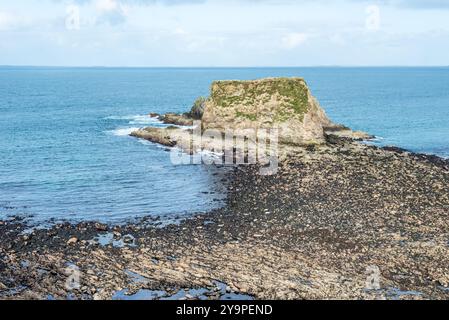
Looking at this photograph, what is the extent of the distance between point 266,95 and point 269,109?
2.55 metres

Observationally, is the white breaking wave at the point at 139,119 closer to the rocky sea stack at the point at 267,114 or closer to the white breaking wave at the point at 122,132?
the white breaking wave at the point at 122,132

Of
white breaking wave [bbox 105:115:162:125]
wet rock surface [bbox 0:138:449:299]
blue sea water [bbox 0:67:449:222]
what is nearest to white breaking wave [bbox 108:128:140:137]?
blue sea water [bbox 0:67:449:222]

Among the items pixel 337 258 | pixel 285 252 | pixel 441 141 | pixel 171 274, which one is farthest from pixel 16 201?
pixel 441 141

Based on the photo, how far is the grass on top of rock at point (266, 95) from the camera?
2889 inches

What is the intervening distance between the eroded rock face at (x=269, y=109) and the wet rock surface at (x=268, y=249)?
65.9 ft

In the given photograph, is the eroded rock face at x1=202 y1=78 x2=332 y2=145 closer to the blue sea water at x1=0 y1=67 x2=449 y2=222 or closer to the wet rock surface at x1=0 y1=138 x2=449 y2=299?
the blue sea water at x1=0 y1=67 x2=449 y2=222

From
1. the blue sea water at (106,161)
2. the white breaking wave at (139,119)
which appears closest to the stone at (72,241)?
the blue sea water at (106,161)

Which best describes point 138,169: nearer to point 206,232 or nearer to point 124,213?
point 124,213

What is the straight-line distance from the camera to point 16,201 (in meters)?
48.3

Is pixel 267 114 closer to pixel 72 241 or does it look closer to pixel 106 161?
pixel 106 161

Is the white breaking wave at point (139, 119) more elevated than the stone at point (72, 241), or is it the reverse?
the white breaking wave at point (139, 119)

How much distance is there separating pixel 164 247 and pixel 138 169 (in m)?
26.2

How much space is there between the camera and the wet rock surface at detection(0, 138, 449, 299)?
30406 millimetres

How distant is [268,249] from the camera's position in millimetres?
35844
